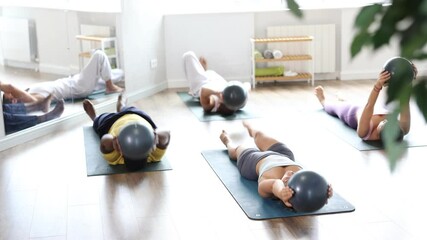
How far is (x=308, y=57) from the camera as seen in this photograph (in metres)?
7.30

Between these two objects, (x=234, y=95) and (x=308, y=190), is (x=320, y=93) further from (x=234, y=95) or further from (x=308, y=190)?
(x=308, y=190)

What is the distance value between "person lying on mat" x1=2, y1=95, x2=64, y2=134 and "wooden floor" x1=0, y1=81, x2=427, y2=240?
183mm

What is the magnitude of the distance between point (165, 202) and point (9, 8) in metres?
2.26

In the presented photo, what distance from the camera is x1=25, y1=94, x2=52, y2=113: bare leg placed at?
5.07 m

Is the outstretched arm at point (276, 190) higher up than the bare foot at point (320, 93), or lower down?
lower down

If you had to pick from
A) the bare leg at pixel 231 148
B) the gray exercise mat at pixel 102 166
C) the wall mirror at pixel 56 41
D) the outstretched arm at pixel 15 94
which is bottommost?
the gray exercise mat at pixel 102 166

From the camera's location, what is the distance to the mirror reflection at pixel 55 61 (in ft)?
15.6

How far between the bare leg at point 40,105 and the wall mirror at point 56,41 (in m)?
0.06

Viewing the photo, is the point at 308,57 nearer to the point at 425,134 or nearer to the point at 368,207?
the point at 425,134

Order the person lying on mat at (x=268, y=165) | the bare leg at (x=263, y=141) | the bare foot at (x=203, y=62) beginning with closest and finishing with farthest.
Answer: the person lying on mat at (x=268, y=165), the bare leg at (x=263, y=141), the bare foot at (x=203, y=62)

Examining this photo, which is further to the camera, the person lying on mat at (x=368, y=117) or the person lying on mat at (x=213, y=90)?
the person lying on mat at (x=213, y=90)

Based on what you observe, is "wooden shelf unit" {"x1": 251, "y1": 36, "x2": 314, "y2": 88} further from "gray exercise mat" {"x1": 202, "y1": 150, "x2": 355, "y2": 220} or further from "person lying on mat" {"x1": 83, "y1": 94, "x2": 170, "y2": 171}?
"gray exercise mat" {"x1": 202, "y1": 150, "x2": 355, "y2": 220}

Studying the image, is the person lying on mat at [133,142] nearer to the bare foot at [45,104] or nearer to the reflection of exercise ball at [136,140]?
the reflection of exercise ball at [136,140]

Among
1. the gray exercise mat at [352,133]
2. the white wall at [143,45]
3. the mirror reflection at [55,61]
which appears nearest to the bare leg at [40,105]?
the mirror reflection at [55,61]
